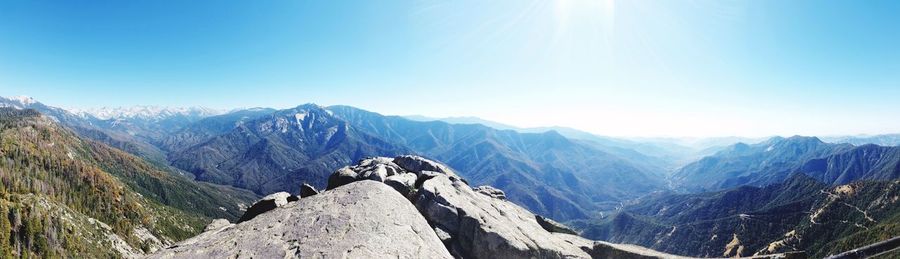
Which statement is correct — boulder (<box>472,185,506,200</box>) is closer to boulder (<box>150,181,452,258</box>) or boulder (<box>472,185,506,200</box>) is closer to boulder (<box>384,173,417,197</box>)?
boulder (<box>384,173,417,197</box>)

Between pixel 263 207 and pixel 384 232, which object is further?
pixel 263 207

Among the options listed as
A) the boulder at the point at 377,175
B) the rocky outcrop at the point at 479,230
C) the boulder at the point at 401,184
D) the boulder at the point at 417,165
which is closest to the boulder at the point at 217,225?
the boulder at the point at 377,175

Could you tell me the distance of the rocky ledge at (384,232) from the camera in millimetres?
16594

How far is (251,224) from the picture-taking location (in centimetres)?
1948

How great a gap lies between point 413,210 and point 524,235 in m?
7.06

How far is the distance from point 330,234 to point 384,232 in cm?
245

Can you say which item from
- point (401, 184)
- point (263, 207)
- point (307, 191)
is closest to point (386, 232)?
point (401, 184)

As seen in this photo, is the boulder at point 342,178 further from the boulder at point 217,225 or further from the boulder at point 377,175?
the boulder at point 217,225

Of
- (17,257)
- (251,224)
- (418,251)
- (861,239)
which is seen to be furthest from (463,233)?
(861,239)

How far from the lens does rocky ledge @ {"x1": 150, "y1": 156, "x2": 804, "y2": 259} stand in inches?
653

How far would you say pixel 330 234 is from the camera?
17.3 meters

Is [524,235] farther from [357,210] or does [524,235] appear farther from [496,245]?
[357,210]

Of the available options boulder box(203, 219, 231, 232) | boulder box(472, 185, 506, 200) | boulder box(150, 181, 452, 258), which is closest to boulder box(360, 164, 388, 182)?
boulder box(150, 181, 452, 258)

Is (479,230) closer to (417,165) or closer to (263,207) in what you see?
(263,207)
